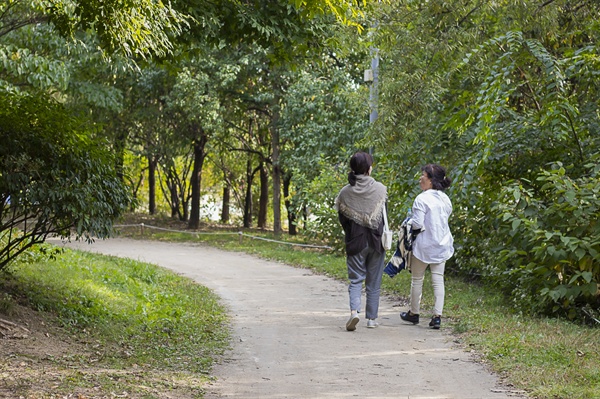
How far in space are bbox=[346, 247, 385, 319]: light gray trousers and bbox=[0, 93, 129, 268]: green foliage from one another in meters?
2.73

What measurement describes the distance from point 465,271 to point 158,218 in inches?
1120

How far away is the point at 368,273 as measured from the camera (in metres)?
9.37

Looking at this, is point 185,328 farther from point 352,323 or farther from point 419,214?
point 419,214

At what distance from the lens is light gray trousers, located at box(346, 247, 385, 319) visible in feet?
30.5

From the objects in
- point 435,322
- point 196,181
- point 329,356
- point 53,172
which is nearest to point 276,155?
point 196,181

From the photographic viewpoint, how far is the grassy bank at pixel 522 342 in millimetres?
6277

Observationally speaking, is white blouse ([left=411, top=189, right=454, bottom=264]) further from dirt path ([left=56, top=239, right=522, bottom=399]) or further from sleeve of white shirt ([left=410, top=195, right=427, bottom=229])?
dirt path ([left=56, top=239, right=522, bottom=399])

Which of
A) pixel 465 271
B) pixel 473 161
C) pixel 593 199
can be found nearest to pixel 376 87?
pixel 465 271

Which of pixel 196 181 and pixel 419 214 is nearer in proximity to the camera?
pixel 419 214

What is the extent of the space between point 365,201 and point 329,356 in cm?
222

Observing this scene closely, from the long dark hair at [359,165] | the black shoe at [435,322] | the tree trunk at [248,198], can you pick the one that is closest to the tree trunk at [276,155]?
the tree trunk at [248,198]

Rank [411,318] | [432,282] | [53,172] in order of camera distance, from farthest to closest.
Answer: [411,318], [432,282], [53,172]

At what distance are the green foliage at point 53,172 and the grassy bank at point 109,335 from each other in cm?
109

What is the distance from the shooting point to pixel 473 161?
10.6 m
